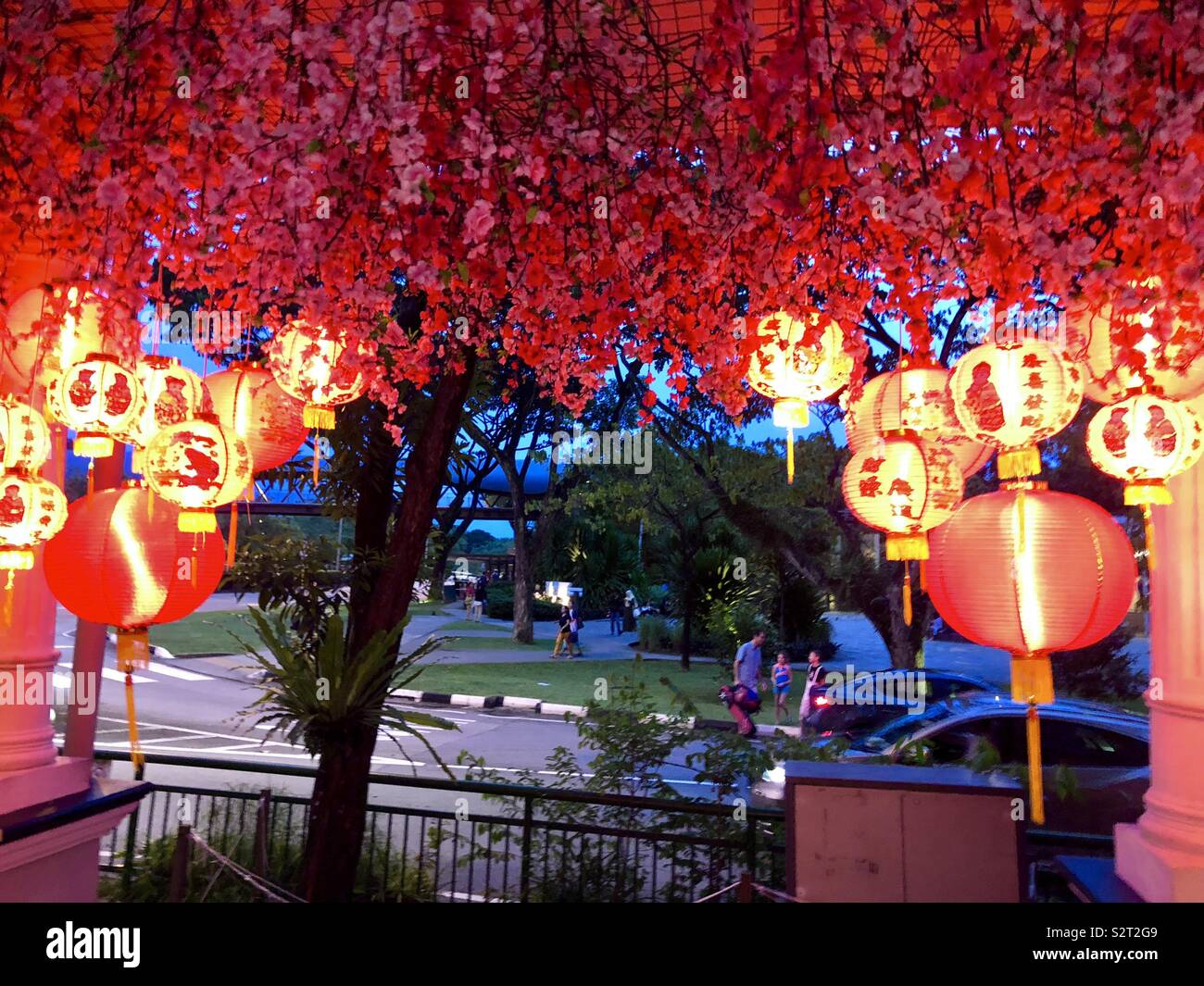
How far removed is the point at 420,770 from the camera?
33.0 ft

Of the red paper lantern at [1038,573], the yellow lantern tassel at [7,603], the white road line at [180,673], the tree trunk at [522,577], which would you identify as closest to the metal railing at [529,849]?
the yellow lantern tassel at [7,603]

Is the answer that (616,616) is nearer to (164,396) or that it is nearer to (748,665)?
(748,665)

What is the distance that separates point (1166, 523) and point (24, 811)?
5.05m

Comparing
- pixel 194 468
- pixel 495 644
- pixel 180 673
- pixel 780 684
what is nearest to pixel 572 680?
pixel 780 684

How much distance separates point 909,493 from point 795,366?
78 cm

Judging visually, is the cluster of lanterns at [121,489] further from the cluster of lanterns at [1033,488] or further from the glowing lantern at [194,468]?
the cluster of lanterns at [1033,488]

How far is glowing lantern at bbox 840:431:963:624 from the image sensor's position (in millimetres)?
3318

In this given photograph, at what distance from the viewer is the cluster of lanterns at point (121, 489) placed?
3445 millimetres

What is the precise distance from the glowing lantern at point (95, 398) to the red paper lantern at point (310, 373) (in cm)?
73

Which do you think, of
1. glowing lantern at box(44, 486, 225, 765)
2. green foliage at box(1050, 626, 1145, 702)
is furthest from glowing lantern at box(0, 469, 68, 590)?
green foliage at box(1050, 626, 1145, 702)

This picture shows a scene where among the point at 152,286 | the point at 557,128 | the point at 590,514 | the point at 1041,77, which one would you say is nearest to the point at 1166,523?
the point at 1041,77

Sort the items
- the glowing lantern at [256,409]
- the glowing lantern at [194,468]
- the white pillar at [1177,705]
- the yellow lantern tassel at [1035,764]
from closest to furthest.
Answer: the yellow lantern tassel at [1035,764] < the white pillar at [1177,705] < the glowing lantern at [194,468] < the glowing lantern at [256,409]

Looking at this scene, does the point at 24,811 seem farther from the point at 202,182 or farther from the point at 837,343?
the point at 837,343

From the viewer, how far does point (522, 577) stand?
2217cm
